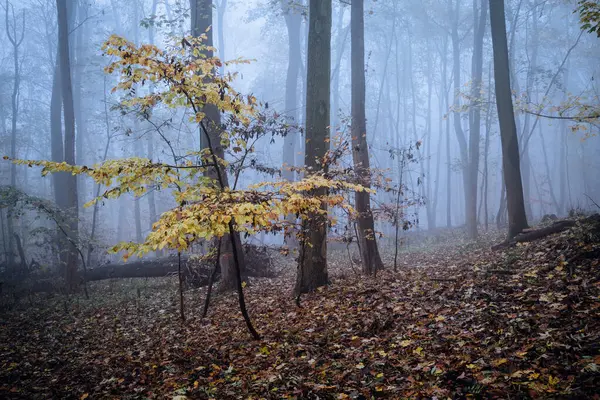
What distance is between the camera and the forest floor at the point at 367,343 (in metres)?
3.41

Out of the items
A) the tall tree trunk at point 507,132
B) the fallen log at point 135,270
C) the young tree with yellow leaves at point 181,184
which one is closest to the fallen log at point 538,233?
the tall tree trunk at point 507,132

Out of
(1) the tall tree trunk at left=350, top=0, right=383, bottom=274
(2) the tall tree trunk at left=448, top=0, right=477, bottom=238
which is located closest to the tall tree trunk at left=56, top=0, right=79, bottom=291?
(1) the tall tree trunk at left=350, top=0, right=383, bottom=274

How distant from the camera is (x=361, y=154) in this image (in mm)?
9375

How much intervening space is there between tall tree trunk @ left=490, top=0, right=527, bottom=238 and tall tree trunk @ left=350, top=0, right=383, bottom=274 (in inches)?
142

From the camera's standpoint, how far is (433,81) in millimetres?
35094

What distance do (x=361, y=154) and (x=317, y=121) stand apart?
222cm

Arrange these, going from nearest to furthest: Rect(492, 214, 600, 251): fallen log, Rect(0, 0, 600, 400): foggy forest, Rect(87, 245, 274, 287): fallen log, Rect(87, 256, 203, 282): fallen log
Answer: Rect(0, 0, 600, 400): foggy forest → Rect(492, 214, 600, 251): fallen log → Rect(87, 245, 274, 287): fallen log → Rect(87, 256, 203, 282): fallen log

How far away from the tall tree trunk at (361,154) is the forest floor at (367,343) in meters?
1.08

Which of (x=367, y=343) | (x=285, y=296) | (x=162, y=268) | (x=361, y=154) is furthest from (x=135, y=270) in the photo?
(x=367, y=343)

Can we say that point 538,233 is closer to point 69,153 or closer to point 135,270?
point 135,270

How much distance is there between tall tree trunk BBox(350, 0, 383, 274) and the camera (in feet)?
29.2

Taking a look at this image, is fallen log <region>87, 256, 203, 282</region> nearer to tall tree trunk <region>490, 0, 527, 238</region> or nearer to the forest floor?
the forest floor

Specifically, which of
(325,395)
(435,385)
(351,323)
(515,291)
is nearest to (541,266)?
(515,291)

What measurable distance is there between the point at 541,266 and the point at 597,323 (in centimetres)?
233
